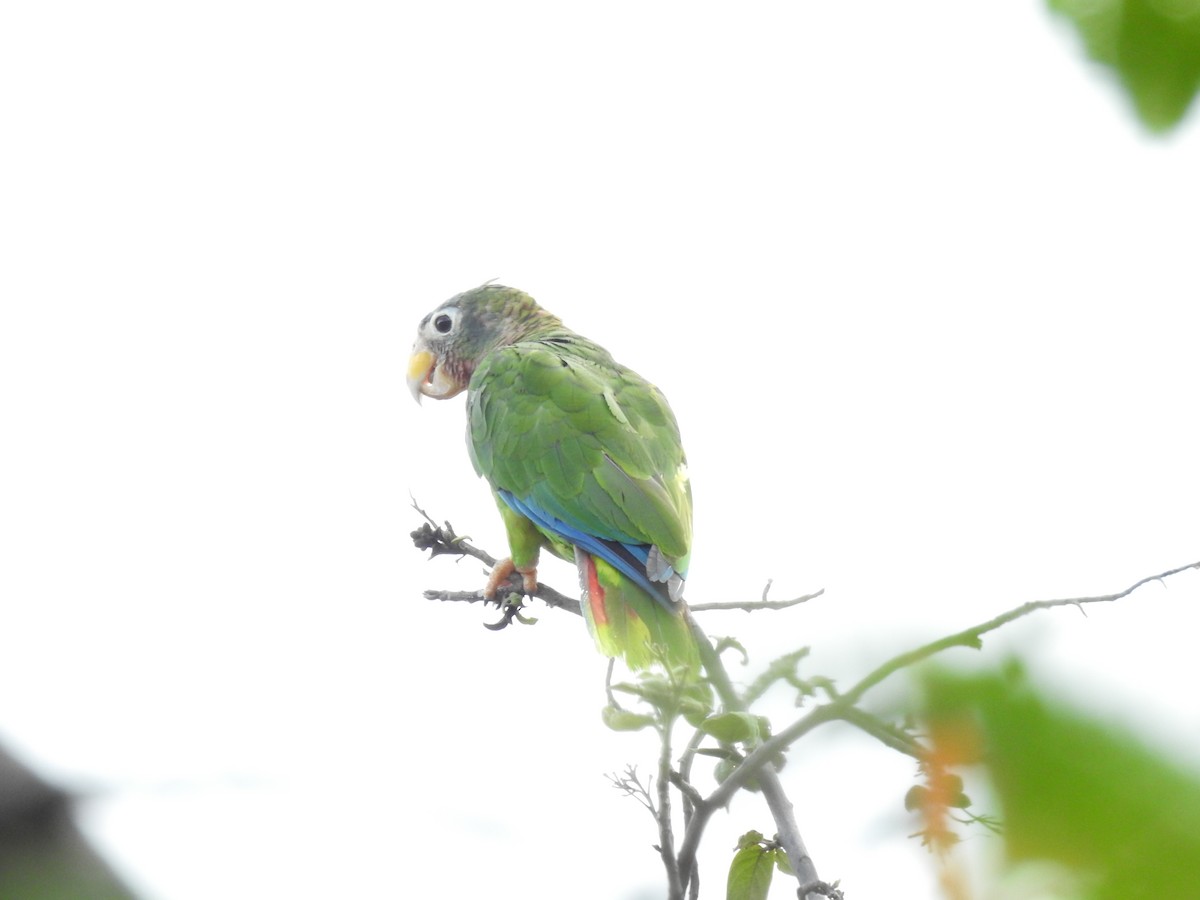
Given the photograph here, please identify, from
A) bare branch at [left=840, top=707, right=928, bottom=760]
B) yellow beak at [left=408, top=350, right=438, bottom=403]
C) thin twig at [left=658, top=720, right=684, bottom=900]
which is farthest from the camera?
yellow beak at [left=408, top=350, right=438, bottom=403]

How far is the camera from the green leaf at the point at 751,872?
2328 millimetres

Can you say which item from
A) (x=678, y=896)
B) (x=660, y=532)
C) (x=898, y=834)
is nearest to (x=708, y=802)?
(x=678, y=896)

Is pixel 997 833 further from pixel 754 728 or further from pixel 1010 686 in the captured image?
pixel 754 728

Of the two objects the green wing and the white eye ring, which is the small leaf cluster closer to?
the green wing

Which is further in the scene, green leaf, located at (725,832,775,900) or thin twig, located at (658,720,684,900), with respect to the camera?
green leaf, located at (725,832,775,900)

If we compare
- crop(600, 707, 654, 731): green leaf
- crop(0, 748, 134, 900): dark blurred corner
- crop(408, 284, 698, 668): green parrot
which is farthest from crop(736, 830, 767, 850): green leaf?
crop(0, 748, 134, 900): dark blurred corner

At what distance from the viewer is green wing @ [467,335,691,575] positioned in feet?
13.4

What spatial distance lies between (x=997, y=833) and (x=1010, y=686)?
68 millimetres

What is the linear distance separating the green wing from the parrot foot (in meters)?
0.27

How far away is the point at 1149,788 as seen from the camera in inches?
18.4

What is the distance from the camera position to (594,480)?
13.9 feet

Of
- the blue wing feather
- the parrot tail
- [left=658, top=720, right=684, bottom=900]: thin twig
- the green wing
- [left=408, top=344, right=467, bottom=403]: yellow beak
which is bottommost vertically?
[left=658, top=720, right=684, bottom=900]: thin twig

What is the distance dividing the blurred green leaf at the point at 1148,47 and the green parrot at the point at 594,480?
8.63 ft

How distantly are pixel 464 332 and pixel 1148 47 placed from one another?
5.49 meters
